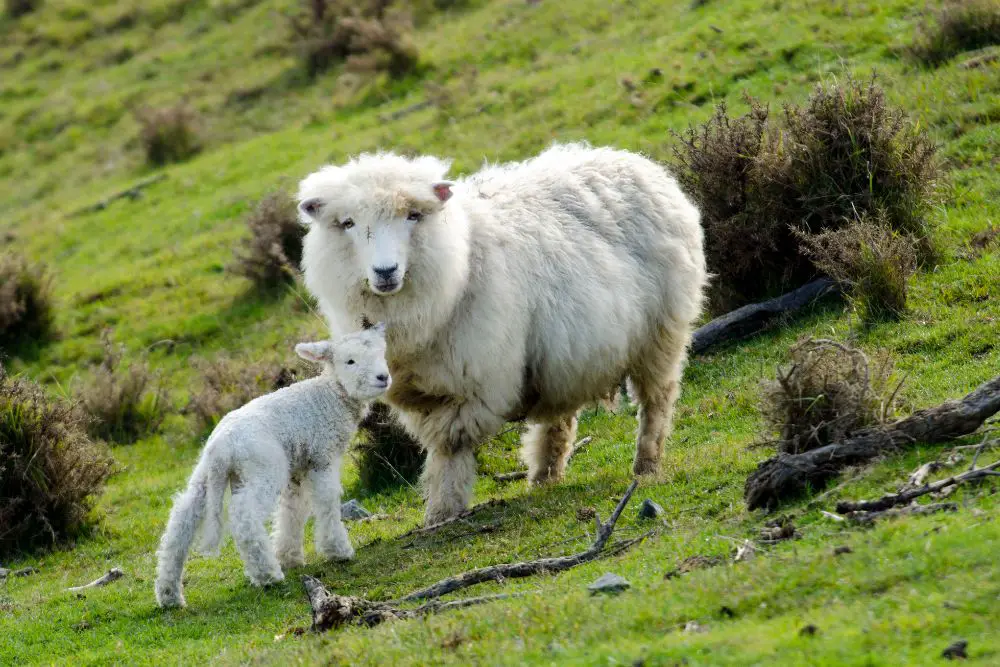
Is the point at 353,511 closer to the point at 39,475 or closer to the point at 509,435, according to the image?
the point at 509,435

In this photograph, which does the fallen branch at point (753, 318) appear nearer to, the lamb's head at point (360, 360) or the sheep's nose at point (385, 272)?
the lamb's head at point (360, 360)

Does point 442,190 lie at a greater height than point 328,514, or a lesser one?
greater

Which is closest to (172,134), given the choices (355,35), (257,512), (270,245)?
(355,35)

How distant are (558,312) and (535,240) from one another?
1.87ft

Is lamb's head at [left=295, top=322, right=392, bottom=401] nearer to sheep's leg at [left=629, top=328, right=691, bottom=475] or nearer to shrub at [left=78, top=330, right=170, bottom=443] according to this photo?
sheep's leg at [left=629, top=328, right=691, bottom=475]

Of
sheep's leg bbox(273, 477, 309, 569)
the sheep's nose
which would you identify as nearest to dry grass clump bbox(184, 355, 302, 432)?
sheep's leg bbox(273, 477, 309, 569)

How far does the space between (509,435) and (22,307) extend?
9000mm

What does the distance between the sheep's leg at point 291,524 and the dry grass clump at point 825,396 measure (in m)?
3.08

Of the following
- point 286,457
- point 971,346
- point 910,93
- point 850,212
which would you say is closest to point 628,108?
point 910,93

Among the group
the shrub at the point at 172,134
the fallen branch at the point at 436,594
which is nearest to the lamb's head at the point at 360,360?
the fallen branch at the point at 436,594

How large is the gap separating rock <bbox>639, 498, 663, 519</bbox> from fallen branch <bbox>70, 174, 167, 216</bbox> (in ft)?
55.4

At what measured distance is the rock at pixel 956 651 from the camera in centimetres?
452

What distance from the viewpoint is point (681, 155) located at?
1265 centimetres

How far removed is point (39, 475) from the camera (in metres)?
11.1
